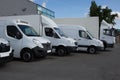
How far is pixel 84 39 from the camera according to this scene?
752 inches

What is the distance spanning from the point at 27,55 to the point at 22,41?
82 cm

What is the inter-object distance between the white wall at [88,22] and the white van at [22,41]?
34.0 ft

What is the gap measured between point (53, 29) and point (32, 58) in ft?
13.6

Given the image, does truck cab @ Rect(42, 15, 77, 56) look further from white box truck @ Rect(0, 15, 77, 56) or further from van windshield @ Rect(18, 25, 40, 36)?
van windshield @ Rect(18, 25, 40, 36)

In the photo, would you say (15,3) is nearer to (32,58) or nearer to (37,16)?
(37,16)

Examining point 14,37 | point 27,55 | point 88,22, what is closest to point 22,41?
point 14,37

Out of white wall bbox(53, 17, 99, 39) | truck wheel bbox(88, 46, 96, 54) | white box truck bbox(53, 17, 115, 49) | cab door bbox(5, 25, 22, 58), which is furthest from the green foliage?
cab door bbox(5, 25, 22, 58)

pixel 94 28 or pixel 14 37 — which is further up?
pixel 94 28

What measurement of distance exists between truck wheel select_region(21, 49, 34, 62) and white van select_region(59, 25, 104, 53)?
7.60 metres

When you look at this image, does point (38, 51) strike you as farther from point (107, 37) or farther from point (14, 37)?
point (107, 37)

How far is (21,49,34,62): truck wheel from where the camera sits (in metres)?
12.4

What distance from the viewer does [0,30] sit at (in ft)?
42.0

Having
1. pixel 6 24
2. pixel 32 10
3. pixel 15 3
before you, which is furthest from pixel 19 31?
pixel 32 10

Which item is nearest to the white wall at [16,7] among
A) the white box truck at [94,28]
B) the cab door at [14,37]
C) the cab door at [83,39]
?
the white box truck at [94,28]
